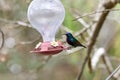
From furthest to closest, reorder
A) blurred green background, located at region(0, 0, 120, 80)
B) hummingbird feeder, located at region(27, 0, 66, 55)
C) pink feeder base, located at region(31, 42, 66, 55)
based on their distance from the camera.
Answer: blurred green background, located at region(0, 0, 120, 80)
hummingbird feeder, located at region(27, 0, 66, 55)
pink feeder base, located at region(31, 42, 66, 55)

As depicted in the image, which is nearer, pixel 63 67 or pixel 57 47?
pixel 57 47

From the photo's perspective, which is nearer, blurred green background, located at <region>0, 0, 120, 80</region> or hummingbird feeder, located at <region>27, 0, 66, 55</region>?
hummingbird feeder, located at <region>27, 0, 66, 55</region>

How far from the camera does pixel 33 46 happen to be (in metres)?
4.75

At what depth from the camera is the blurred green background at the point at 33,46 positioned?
4487 millimetres

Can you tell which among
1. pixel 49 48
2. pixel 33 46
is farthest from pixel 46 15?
pixel 33 46

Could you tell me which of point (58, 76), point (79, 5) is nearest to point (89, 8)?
point (79, 5)

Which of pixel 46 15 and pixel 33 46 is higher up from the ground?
pixel 33 46

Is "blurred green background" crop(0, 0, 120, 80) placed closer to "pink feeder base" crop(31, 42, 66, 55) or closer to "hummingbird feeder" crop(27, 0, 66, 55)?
"hummingbird feeder" crop(27, 0, 66, 55)

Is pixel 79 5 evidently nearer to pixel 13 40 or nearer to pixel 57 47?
pixel 13 40

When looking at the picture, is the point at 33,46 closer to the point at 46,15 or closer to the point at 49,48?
the point at 46,15

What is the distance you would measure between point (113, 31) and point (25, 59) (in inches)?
56.2

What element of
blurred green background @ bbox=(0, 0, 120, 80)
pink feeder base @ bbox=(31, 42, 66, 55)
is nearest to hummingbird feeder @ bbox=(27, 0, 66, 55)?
pink feeder base @ bbox=(31, 42, 66, 55)

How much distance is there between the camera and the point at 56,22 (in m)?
2.66

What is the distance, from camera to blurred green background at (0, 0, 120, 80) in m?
4.49
